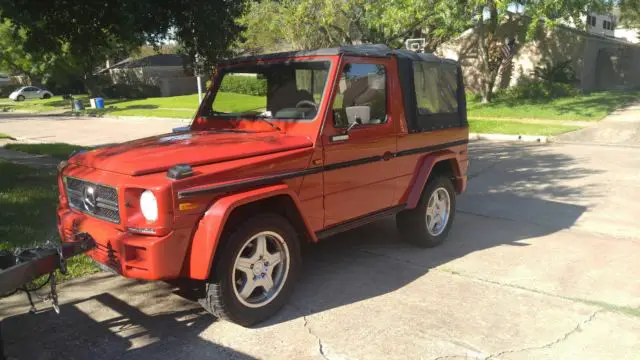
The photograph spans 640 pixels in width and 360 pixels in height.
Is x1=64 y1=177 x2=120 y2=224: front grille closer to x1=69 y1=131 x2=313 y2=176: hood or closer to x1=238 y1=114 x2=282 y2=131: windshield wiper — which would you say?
x1=69 y1=131 x2=313 y2=176: hood

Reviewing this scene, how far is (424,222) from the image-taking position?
17.4ft

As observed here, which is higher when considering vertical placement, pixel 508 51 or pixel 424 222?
pixel 508 51

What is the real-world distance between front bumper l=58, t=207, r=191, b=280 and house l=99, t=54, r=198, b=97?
41.2m

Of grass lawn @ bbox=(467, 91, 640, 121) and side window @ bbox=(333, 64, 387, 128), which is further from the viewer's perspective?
grass lawn @ bbox=(467, 91, 640, 121)

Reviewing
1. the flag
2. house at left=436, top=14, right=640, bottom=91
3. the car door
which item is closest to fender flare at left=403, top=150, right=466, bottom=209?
the car door

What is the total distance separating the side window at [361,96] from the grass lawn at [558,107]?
47.7 feet

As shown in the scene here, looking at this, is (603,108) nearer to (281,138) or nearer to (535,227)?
(535,227)

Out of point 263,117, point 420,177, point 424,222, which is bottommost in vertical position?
point 424,222

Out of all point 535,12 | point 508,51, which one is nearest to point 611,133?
point 535,12

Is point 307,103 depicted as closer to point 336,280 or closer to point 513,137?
point 336,280

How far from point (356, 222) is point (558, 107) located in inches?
678

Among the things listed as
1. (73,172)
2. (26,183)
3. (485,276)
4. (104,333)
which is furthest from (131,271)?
(26,183)

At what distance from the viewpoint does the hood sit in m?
3.46

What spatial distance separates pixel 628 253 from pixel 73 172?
523cm
